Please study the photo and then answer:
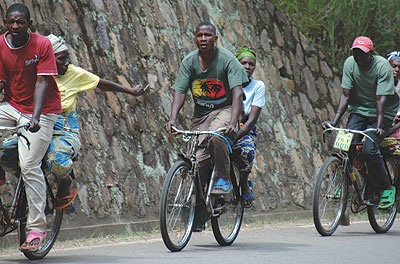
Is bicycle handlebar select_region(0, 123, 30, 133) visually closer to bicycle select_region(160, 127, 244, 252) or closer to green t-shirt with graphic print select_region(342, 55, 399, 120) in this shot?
bicycle select_region(160, 127, 244, 252)

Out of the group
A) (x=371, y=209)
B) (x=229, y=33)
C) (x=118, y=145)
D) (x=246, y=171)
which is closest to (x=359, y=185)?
(x=371, y=209)

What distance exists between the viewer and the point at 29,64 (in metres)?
6.00

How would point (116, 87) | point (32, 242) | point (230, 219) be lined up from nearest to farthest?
1. point (32, 242)
2. point (116, 87)
3. point (230, 219)

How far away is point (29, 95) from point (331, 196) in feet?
12.3

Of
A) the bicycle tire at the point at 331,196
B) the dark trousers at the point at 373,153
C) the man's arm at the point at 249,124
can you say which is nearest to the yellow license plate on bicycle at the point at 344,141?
the bicycle tire at the point at 331,196

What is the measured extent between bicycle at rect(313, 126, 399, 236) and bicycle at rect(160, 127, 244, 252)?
3.84 feet

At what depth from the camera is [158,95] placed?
10.1m

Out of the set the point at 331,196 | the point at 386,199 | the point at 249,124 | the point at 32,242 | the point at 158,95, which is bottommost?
the point at 386,199

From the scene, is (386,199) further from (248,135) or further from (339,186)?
(248,135)

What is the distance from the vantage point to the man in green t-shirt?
6996mm

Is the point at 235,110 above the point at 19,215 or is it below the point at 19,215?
above

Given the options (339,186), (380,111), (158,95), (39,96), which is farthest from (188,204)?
(158,95)

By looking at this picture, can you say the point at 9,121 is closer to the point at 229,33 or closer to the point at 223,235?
the point at 223,235

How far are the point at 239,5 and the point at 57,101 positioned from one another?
23.4 ft
